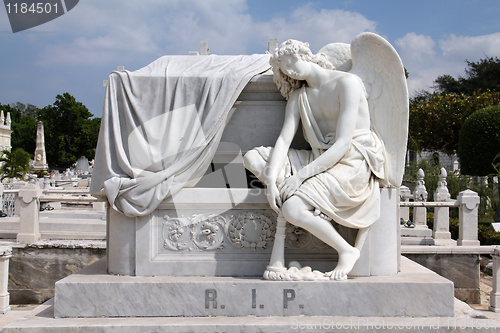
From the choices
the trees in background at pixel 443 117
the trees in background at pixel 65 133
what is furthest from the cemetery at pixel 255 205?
the trees in background at pixel 65 133

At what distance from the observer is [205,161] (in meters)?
4.40

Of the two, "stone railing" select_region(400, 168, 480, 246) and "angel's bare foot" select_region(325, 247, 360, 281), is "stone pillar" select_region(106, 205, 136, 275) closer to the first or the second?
"angel's bare foot" select_region(325, 247, 360, 281)

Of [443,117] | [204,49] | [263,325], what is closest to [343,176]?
[263,325]

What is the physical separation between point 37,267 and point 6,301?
1.22 metres

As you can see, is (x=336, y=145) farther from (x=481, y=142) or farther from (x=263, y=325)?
(x=481, y=142)

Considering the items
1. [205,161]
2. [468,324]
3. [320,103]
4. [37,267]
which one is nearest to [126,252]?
[205,161]

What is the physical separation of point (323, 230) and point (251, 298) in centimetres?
82

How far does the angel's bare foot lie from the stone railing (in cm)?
483

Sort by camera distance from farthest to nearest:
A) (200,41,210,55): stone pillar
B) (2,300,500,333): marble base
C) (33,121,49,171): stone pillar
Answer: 1. (33,121,49,171): stone pillar
2. (200,41,210,55): stone pillar
3. (2,300,500,333): marble base

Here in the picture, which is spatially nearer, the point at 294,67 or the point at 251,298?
the point at 251,298

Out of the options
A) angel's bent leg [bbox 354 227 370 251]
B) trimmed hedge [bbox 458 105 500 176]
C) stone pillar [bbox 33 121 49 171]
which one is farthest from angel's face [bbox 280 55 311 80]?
stone pillar [bbox 33 121 49 171]

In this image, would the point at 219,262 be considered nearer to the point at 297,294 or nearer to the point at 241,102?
the point at 297,294

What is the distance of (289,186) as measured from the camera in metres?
4.00

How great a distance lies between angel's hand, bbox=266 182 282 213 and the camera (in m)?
3.99
